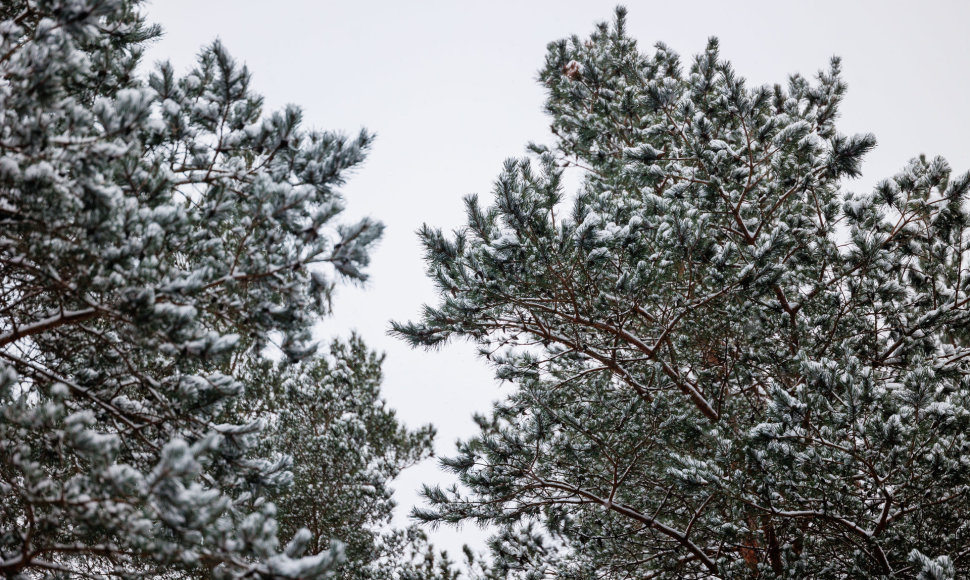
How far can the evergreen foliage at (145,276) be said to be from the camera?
1962 millimetres

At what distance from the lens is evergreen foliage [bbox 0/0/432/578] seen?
1.96 m

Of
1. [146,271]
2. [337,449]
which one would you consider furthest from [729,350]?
[337,449]

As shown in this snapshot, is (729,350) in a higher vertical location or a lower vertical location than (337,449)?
lower

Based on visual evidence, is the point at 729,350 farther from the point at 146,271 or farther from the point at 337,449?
the point at 337,449

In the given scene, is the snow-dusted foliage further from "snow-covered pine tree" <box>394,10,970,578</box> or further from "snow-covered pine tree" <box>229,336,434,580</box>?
"snow-covered pine tree" <box>229,336,434,580</box>

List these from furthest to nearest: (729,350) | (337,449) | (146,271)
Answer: (337,449), (729,350), (146,271)

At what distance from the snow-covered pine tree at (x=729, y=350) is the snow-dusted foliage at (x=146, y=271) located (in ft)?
5.20

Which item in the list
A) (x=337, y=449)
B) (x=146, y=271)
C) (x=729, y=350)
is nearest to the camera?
(x=146, y=271)

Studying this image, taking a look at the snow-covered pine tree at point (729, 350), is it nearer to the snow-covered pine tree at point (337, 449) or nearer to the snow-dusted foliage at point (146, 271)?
the snow-dusted foliage at point (146, 271)

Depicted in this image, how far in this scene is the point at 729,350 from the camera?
4.67 meters

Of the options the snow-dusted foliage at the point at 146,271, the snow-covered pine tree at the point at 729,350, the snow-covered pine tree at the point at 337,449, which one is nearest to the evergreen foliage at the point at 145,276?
the snow-dusted foliage at the point at 146,271

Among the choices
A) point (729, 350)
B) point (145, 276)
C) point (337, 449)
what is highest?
point (337, 449)

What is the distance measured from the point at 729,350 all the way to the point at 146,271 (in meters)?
4.27

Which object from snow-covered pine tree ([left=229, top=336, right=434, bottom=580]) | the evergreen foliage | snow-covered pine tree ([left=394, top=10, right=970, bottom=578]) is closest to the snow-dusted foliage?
the evergreen foliage
